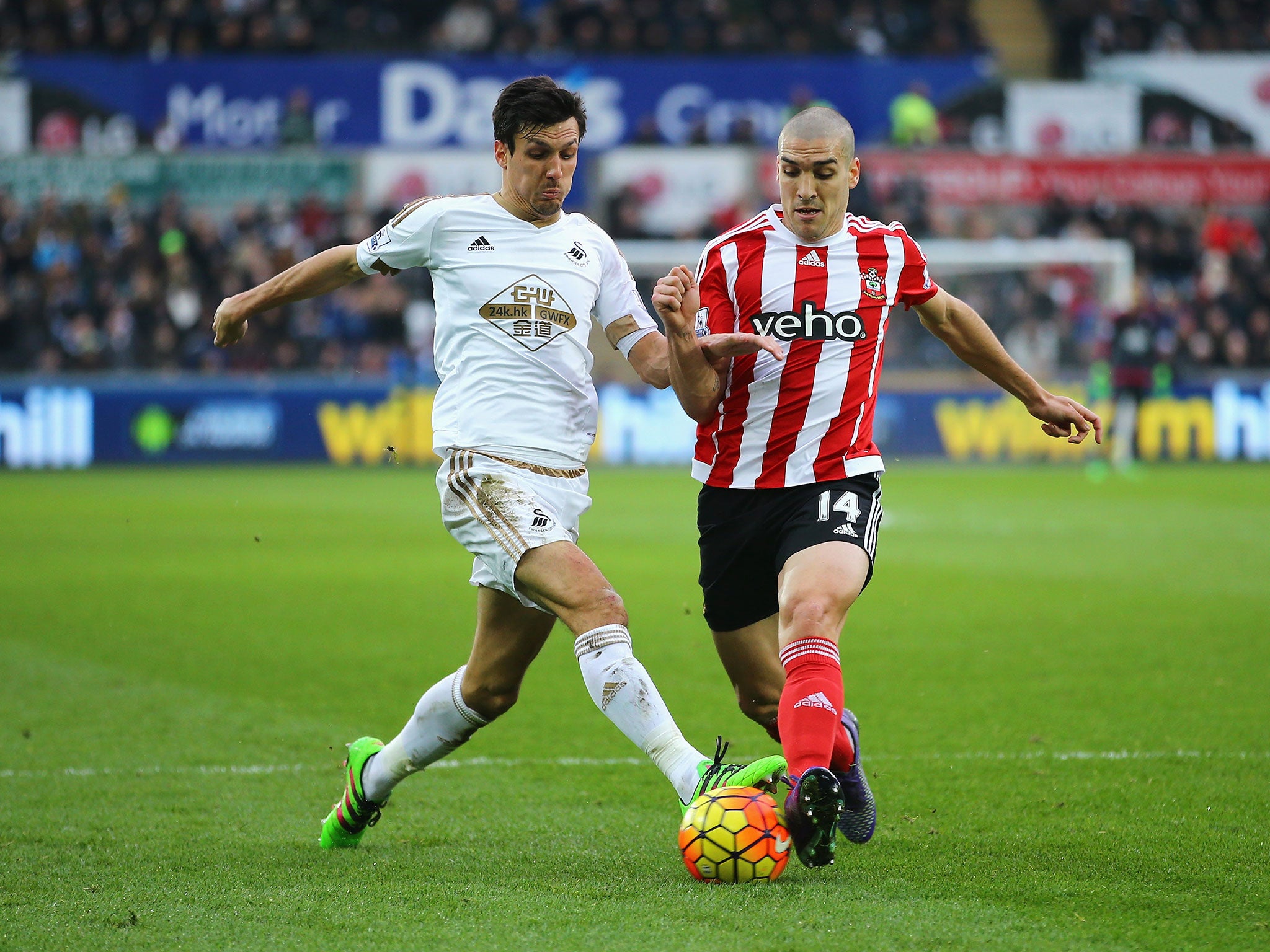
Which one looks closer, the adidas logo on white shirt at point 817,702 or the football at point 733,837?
the football at point 733,837

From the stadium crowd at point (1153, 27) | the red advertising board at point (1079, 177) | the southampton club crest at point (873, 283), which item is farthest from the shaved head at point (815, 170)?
the stadium crowd at point (1153, 27)

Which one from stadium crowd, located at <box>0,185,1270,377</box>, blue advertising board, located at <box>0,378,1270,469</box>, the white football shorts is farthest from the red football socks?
stadium crowd, located at <box>0,185,1270,377</box>

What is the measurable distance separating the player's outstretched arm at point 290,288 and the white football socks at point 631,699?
1.27 meters

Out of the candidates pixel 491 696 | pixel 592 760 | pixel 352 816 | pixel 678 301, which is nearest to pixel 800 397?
pixel 678 301

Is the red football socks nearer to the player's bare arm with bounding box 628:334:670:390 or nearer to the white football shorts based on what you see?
the white football shorts

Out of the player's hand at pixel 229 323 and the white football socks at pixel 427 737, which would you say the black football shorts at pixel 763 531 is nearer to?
the white football socks at pixel 427 737

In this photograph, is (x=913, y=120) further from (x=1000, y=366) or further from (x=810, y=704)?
(x=810, y=704)

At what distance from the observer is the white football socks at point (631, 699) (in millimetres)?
4133

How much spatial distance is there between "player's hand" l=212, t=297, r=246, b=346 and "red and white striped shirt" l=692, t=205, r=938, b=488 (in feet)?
4.34

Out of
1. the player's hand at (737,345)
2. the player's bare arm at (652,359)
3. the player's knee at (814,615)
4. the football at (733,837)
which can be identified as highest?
the player's hand at (737,345)

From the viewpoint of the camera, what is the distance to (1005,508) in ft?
52.1

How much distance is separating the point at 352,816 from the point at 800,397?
1.76 meters

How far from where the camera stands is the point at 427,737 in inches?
178

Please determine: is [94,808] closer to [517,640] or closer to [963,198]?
[517,640]
